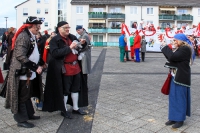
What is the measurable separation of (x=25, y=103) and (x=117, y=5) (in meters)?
53.7

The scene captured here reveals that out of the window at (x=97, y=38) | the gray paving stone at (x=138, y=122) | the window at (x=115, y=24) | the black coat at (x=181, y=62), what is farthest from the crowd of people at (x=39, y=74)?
the window at (x=115, y=24)

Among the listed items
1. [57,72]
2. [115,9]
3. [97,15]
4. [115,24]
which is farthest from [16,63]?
[115,9]

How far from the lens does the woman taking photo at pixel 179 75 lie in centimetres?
439

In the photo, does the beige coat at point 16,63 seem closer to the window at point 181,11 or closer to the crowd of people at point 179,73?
the crowd of people at point 179,73

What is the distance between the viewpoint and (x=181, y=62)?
442cm

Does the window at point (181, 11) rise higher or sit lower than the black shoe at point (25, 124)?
higher

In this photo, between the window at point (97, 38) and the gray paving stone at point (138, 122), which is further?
the window at point (97, 38)

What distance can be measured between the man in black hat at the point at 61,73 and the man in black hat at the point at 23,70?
0.32 m

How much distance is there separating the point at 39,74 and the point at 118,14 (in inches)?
2044

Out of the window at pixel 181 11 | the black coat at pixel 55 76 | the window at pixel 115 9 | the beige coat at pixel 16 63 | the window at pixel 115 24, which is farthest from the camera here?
the window at pixel 181 11

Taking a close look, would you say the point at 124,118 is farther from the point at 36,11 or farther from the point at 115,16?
the point at 36,11

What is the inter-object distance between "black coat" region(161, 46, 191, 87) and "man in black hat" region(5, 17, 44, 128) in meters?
2.23

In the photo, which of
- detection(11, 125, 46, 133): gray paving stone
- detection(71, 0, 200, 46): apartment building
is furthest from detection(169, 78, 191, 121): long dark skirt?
detection(71, 0, 200, 46): apartment building

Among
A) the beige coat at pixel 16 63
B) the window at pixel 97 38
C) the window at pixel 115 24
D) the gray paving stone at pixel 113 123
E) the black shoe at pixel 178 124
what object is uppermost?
the window at pixel 115 24
